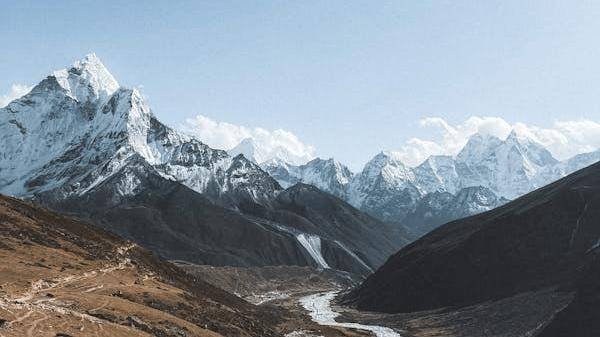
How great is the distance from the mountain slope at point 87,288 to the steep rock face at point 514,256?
85357mm

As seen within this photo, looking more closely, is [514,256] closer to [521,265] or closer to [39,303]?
[521,265]

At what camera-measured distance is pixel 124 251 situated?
102 meters

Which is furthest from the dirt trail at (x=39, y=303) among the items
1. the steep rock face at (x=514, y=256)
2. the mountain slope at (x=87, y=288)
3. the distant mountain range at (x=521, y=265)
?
the steep rock face at (x=514, y=256)

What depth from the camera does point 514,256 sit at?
17088cm

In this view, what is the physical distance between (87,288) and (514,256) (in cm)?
12992

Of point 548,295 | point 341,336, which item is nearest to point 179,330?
point 341,336

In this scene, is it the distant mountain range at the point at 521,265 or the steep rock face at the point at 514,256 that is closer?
the distant mountain range at the point at 521,265

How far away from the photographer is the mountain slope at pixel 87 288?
52438 mm

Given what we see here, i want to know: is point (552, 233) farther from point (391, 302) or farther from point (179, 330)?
point (179, 330)

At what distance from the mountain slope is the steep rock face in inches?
3361

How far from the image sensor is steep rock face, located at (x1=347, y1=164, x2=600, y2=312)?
158375 millimetres

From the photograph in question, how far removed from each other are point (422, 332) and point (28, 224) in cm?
8499

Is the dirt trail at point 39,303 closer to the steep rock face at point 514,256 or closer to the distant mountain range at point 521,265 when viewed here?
the distant mountain range at point 521,265

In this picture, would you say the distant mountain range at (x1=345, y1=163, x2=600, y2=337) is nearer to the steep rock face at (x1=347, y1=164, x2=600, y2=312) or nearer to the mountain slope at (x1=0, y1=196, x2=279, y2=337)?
the steep rock face at (x1=347, y1=164, x2=600, y2=312)
